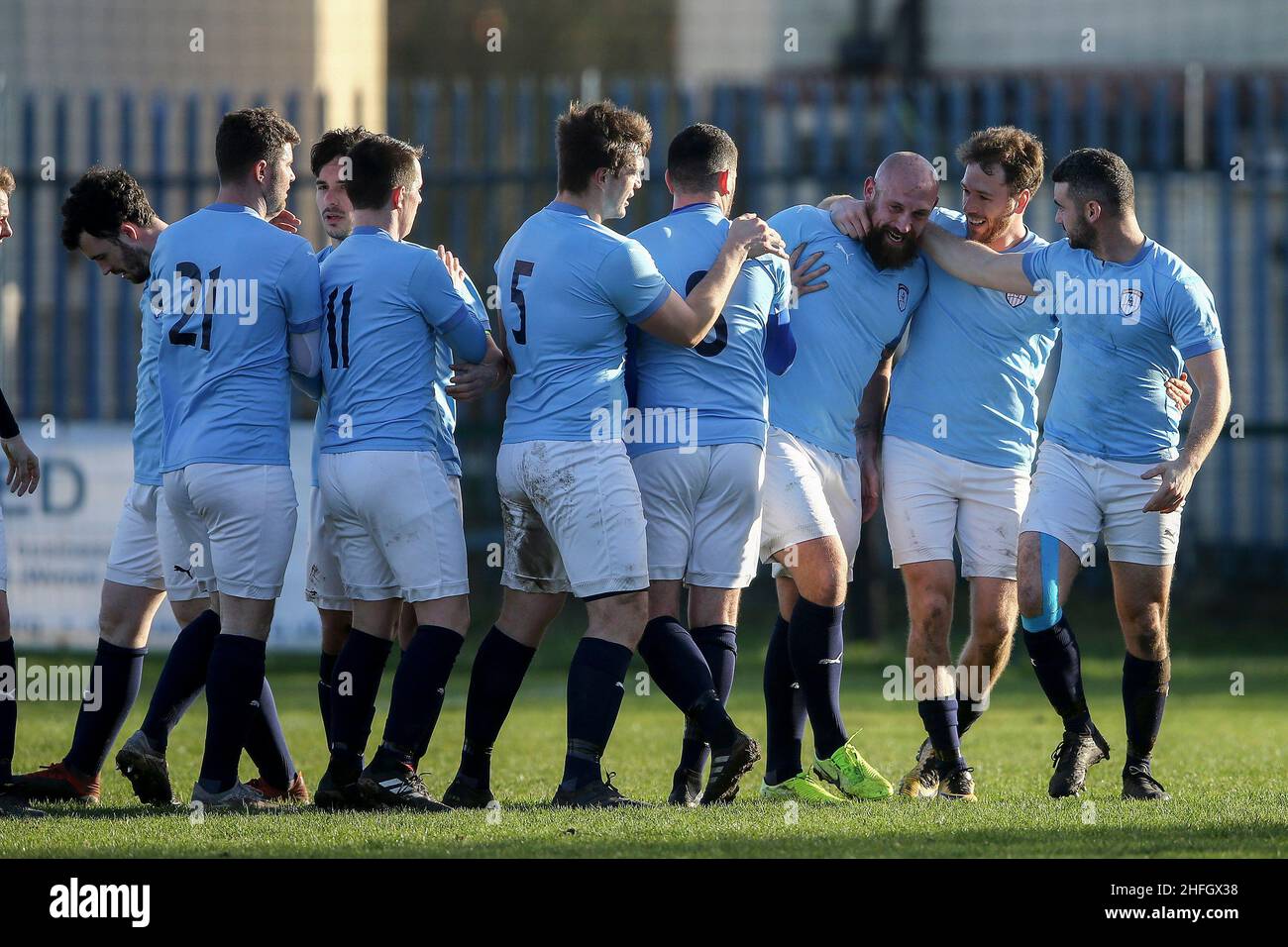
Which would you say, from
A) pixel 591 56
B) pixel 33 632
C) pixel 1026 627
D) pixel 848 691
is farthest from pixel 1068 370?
pixel 591 56

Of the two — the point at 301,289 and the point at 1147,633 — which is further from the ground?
the point at 301,289

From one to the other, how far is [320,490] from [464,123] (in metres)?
7.26

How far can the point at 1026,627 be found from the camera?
640cm

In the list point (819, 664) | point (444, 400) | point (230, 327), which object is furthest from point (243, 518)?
point (819, 664)

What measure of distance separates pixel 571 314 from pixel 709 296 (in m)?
0.48

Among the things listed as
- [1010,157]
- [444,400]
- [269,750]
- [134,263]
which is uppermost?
[1010,157]

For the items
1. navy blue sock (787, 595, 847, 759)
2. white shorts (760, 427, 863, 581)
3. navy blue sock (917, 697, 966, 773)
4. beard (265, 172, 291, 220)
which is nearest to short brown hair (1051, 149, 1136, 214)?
white shorts (760, 427, 863, 581)

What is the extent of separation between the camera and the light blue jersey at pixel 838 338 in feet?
21.3

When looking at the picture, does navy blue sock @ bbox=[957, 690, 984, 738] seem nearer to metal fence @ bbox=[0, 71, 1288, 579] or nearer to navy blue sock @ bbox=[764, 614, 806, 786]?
navy blue sock @ bbox=[764, 614, 806, 786]

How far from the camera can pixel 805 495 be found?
6250mm

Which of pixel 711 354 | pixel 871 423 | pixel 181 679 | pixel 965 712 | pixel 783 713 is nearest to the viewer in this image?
pixel 711 354

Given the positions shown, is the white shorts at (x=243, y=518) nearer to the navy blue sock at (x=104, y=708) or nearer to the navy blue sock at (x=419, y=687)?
the navy blue sock at (x=419, y=687)

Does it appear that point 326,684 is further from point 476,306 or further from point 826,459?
point 826,459

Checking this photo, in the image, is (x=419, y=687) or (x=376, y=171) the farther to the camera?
(x=376, y=171)
